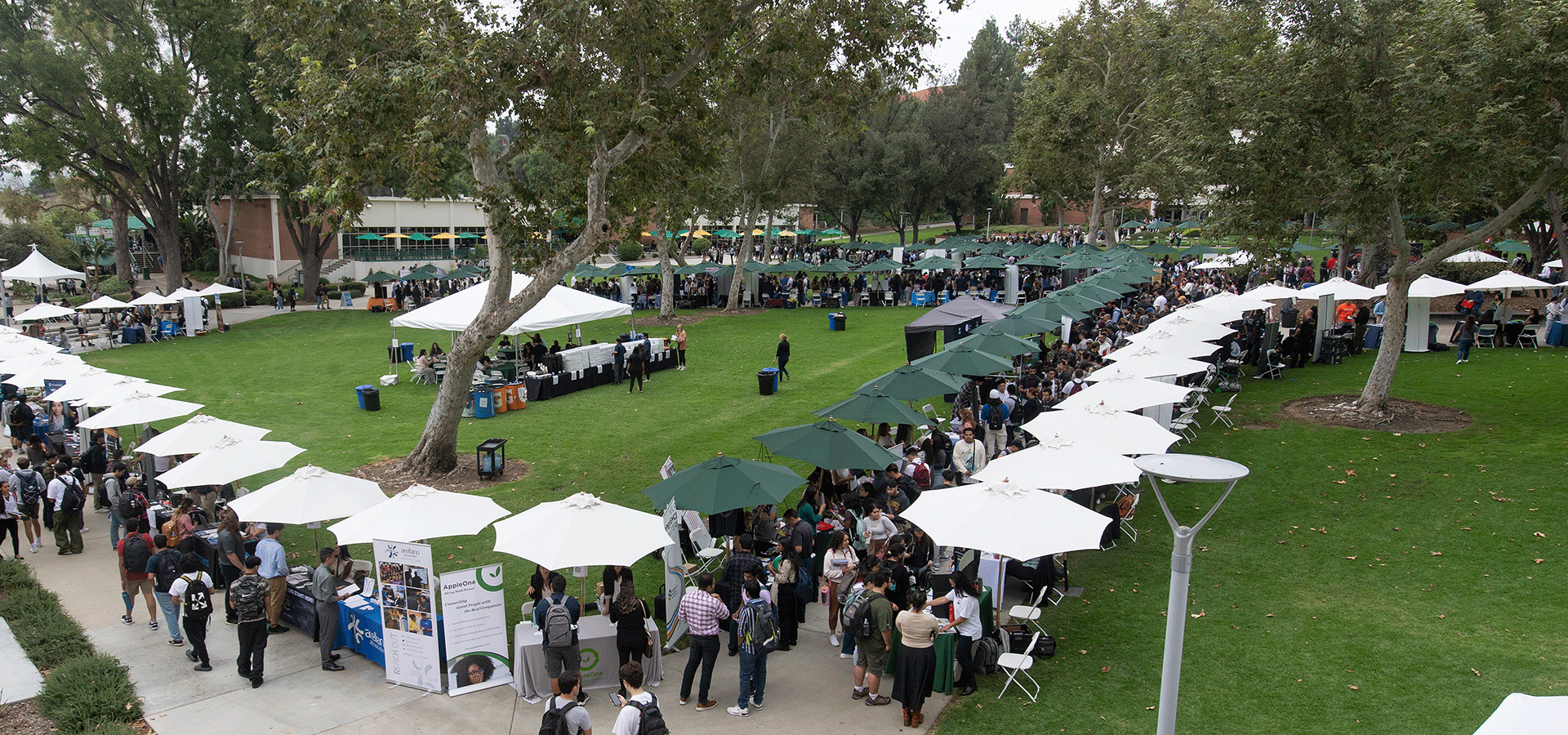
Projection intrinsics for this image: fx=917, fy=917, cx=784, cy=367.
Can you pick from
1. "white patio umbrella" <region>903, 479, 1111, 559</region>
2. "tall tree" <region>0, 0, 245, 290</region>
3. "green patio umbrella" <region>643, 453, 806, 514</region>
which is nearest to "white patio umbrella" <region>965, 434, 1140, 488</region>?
"white patio umbrella" <region>903, 479, 1111, 559</region>

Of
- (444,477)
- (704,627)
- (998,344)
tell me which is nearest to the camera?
(704,627)

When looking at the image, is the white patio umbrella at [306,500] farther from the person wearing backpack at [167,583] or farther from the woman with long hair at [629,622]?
the woman with long hair at [629,622]

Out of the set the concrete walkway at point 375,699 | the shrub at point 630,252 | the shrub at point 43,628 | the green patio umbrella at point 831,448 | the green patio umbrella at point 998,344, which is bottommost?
the concrete walkway at point 375,699

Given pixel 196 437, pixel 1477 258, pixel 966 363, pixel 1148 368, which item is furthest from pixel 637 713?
pixel 1477 258

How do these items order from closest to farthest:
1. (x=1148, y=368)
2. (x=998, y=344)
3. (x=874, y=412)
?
(x=874, y=412) < (x=1148, y=368) < (x=998, y=344)

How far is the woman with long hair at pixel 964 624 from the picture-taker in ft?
28.8

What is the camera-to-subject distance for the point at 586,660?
29.3ft

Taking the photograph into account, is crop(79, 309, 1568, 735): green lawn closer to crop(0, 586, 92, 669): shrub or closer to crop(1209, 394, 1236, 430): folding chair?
crop(1209, 394, 1236, 430): folding chair

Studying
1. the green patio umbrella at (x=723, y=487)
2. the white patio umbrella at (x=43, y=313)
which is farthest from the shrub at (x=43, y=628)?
the white patio umbrella at (x=43, y=313)

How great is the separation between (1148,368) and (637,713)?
36.8 feet

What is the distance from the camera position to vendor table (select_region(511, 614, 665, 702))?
348 inches

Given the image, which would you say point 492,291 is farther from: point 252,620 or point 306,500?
point 252,620

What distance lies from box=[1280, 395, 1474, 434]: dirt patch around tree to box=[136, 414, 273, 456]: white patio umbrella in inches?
724

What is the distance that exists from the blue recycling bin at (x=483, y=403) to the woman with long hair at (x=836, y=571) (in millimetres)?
12282
